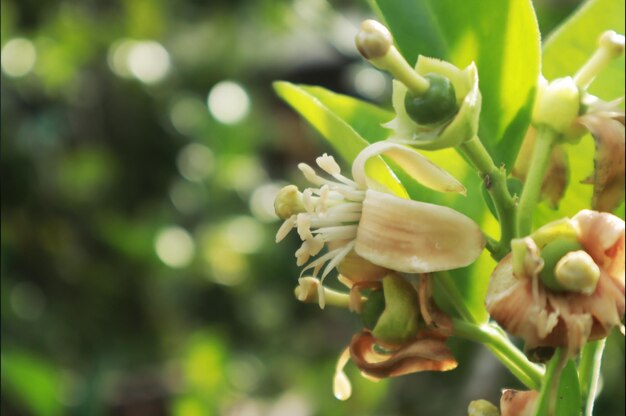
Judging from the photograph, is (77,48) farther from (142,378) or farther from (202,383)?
(202,383)

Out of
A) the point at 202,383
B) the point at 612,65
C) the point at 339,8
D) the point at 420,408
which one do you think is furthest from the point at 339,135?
the point at 339,8

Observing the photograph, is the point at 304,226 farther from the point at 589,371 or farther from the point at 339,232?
the point at 589,371

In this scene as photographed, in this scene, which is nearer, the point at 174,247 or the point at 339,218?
the point at 339,218

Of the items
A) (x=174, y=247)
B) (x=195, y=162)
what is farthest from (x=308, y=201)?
(x=195, y=162)

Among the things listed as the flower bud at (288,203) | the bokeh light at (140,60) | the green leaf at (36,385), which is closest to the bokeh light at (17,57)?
the bokeh light at (140,60)

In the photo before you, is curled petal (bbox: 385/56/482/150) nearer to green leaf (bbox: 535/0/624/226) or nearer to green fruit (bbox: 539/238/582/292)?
green fruit (bbox: 539/238/582/292)
